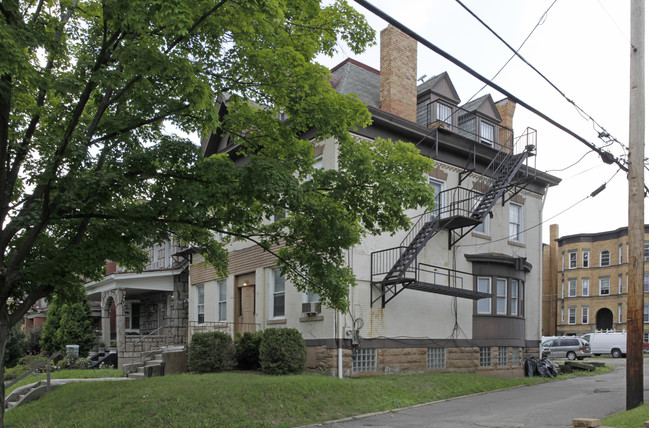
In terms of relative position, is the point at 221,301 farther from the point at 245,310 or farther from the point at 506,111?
the point at 506,111

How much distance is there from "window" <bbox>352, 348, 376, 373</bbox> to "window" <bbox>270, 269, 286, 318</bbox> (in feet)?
11.4

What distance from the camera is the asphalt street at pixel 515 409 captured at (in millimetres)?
12125

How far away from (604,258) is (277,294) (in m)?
46.9

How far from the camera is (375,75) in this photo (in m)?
22.6

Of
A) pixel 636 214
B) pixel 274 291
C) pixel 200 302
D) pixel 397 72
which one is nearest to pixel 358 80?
pixel 397 72

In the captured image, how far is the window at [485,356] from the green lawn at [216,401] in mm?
5836

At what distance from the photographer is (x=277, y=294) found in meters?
20.4

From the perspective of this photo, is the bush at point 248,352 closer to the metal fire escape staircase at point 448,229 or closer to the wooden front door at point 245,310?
the wooden front door at point 245,310

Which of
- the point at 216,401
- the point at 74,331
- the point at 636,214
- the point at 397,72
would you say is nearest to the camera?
the point at 216,401

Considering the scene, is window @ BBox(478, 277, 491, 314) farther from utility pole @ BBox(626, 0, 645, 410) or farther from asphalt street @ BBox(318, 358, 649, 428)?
utility pole @ BBox(626, 0, 645, 410)

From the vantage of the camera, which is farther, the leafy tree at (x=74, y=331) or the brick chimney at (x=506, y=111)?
the leafy tree at (x=74, y=331)

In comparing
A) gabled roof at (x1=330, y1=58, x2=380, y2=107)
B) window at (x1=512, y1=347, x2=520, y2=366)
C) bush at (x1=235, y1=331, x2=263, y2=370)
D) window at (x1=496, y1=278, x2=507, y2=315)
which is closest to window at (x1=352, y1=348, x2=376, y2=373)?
bush at (x1=235, y1=331, x2=263, y2=370)

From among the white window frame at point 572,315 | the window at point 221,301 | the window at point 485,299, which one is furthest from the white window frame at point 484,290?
the white window frame at point 572,315

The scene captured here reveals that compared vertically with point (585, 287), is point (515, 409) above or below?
above
